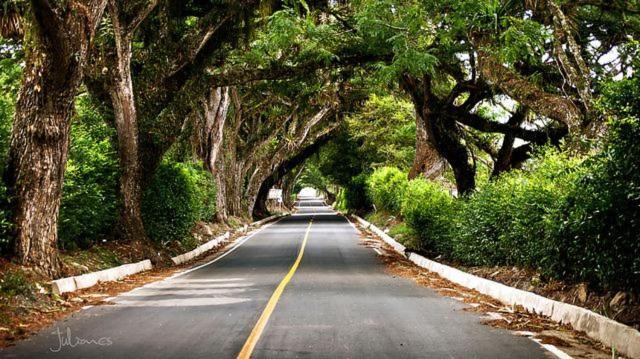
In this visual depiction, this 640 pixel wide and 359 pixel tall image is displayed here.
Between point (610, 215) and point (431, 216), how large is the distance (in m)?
12.3

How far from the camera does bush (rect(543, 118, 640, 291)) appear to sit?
7199 millimetres

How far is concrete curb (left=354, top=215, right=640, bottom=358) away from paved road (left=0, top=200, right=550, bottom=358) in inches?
33.2

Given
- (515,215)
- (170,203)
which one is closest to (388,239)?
(170,203)

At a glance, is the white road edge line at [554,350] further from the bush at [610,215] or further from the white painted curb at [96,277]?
the white painted curb at [96,277]

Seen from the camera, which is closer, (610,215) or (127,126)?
(610,215)

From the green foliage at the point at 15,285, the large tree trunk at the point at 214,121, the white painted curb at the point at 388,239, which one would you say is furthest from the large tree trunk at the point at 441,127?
the green foliage at the point at 15,285

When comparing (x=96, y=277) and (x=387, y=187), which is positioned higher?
(x=387, y=187)

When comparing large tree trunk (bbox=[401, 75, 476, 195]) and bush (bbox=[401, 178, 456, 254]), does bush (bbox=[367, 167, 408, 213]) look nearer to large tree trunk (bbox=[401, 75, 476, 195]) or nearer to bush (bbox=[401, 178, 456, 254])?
bush (bbox=[401, 178, 456, 254])

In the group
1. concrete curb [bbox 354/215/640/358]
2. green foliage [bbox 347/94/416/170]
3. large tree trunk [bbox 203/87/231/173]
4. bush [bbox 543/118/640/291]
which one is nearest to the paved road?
concrete curb [bbox 354/215/640/358]

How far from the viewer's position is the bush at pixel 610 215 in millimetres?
7199

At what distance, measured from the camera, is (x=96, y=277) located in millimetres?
13625

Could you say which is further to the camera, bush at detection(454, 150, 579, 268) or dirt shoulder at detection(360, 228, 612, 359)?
bush at detection(454, 150, 579, 268)

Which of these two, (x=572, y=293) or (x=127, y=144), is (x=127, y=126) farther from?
(x=572, y=293)

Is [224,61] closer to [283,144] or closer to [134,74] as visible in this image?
[134,74]
